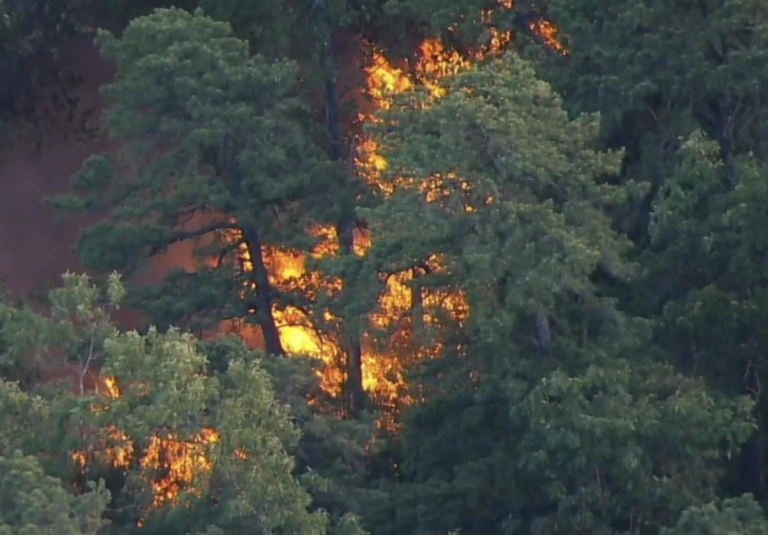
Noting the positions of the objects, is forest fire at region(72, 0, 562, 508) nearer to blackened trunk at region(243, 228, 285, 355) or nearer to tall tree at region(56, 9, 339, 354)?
blackened trunk at region(243, 228, 285, 355)

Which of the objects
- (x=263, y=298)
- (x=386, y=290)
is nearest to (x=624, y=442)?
(x=386, y=290)

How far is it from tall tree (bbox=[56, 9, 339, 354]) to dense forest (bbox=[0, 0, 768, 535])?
3 centimetres

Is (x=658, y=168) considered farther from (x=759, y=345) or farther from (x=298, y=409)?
Result: (x=298, y=409)

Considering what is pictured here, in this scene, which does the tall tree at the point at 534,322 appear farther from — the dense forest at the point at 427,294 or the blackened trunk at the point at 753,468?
the blackened trunk at the point at 753,468

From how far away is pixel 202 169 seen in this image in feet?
44.9

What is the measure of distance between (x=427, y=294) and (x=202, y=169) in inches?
110

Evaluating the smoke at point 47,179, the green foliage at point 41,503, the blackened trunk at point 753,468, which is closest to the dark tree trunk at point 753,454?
the blackened trunk at point 753,468

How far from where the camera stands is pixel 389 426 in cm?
1414

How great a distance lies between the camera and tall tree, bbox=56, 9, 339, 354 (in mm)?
13133

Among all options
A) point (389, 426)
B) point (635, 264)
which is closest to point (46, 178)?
point (389, 426)

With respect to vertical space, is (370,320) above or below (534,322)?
above

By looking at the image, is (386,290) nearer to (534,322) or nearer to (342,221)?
(534,322)

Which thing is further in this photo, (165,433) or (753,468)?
(753,468)

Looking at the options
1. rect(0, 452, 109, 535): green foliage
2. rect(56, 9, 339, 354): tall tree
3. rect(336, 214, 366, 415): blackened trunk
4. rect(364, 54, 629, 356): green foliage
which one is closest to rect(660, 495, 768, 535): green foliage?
rect(364, 54, 629, 356): green foliage
